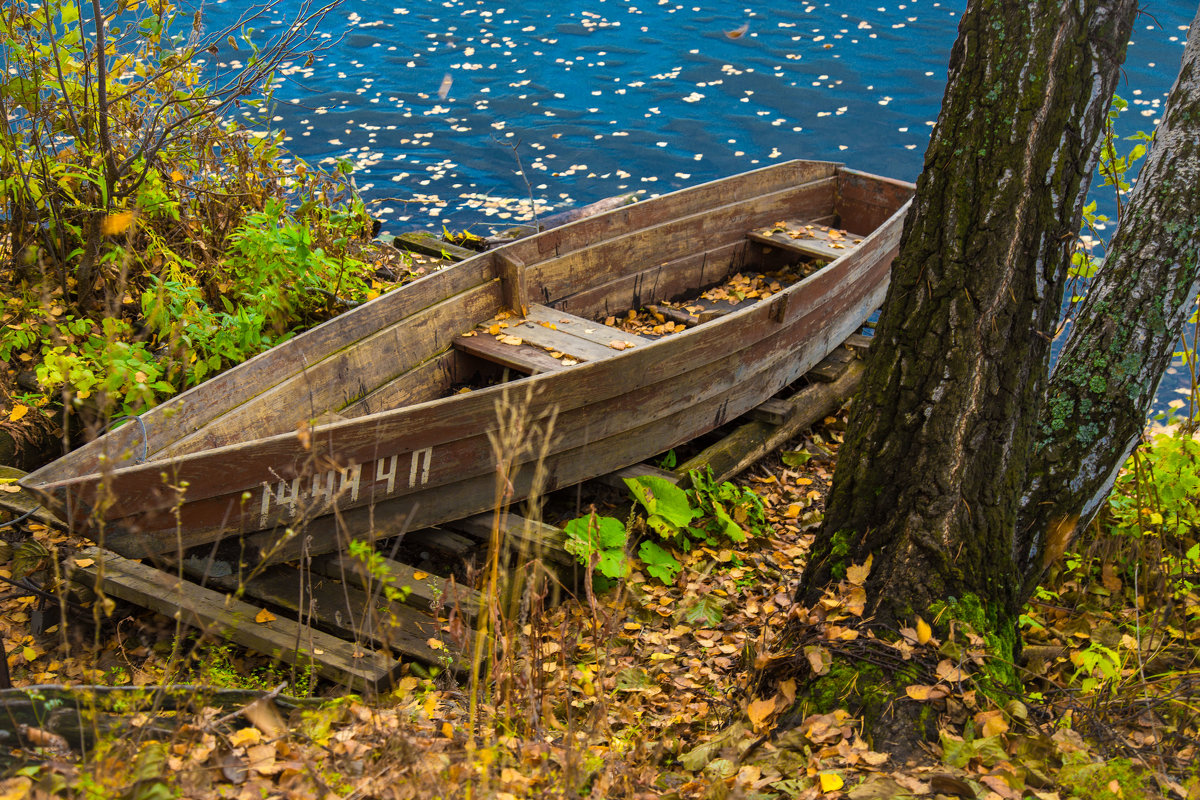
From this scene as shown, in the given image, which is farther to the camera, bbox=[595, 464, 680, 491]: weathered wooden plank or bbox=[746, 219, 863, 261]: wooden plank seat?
bbox=[746, 219, 863, 261]: wooden plank seat

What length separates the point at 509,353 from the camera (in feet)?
17.4

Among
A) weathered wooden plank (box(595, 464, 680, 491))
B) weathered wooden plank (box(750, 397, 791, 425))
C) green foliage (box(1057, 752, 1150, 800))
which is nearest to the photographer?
green foliage (box(1057, 752, 1150, 800))

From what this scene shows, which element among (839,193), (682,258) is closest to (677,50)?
(839,193)

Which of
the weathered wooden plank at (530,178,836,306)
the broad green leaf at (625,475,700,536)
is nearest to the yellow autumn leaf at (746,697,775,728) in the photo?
the broad green leaf at (625,475,700,536)

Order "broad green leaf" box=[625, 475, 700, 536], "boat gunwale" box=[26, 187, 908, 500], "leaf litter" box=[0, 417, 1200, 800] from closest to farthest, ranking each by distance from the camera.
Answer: "leaf litter" box=[0, 417, 1200, 800] → "boat gunwale" box=[26, 187, 908, 500] → "broad green leaf" box=[625, 475, 700, 536]

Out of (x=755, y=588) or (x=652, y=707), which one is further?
(x=755, y=588)

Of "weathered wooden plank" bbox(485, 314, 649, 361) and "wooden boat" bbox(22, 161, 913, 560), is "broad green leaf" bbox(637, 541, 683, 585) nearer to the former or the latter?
"wooden boat" bbox(22, 161, 913, 560)

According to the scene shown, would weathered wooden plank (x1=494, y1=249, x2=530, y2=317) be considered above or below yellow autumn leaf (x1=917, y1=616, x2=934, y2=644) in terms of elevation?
above

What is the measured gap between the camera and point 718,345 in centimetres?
519

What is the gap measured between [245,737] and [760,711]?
172cm

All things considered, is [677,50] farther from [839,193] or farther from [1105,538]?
[1105,538]

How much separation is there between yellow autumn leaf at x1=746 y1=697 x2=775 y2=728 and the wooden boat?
46.6 inches

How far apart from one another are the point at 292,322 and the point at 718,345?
268cm

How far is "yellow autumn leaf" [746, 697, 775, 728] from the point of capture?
3131 millimetres
